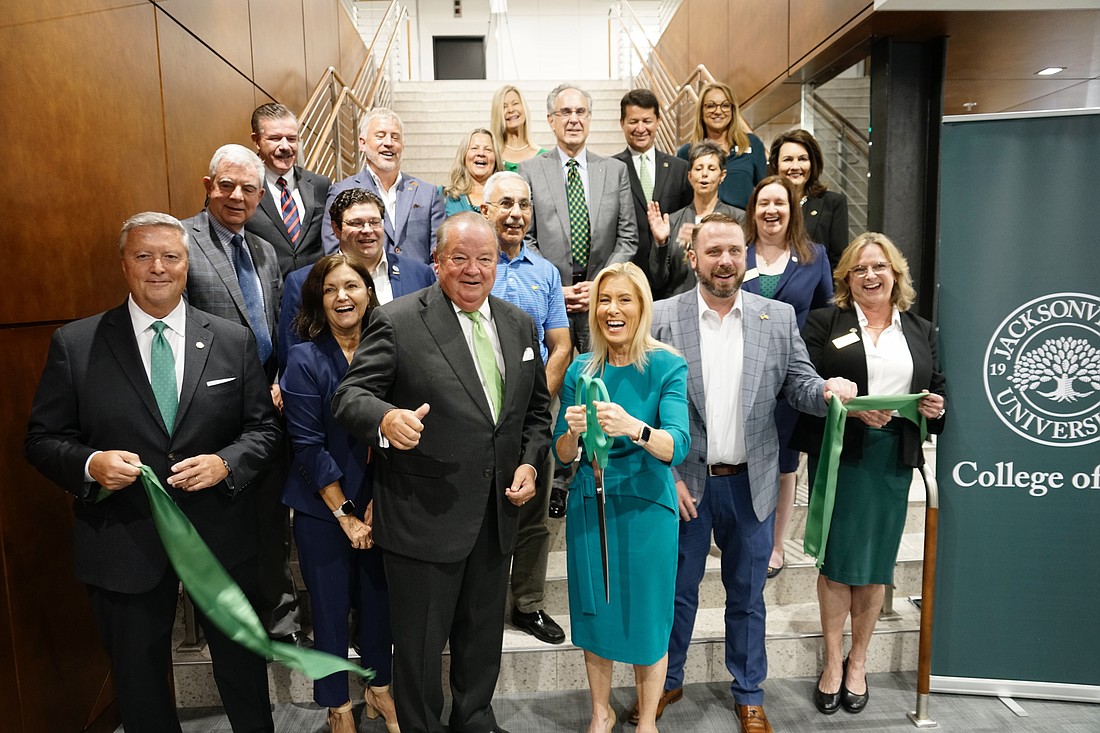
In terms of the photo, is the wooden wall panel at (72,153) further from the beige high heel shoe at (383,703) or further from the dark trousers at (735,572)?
the dark trousers at (735,572)

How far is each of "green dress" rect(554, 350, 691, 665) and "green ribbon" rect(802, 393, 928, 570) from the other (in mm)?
666

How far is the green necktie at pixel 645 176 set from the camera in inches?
162

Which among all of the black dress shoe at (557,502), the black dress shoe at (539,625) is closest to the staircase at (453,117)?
the black dress shoe at (557,502)

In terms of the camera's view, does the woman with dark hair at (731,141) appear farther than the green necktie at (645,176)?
Yes

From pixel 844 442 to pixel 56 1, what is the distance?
3.44 m

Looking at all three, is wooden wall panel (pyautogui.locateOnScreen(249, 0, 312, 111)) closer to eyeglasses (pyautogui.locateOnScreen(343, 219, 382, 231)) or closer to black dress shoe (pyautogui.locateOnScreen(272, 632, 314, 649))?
eyeglasses (pyautogui.locateOnScreen(343, 219, 382, 231))

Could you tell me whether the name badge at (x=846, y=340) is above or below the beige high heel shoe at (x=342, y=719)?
above

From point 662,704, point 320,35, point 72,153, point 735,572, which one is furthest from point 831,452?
point 320,35

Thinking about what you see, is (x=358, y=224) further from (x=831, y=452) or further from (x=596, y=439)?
(x=831, y=452)

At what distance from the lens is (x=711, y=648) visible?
3.48m

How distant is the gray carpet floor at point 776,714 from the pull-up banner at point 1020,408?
0.09 meters

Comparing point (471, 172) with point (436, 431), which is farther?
point (471, 172)

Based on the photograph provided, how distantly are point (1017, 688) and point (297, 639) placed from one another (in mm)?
3175

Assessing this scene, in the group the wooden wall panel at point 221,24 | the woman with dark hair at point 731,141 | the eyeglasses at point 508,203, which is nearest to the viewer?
the eyeglasses at point 508,203
